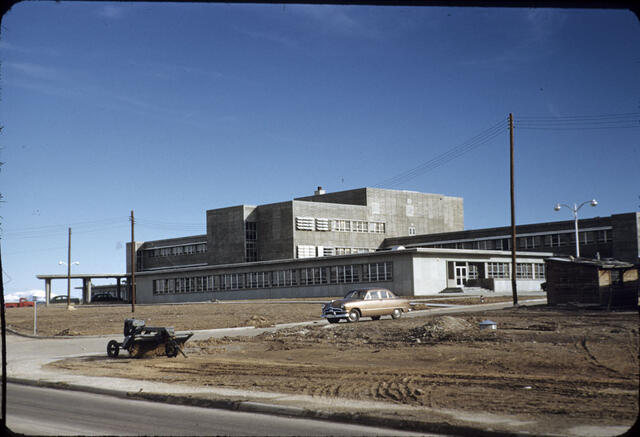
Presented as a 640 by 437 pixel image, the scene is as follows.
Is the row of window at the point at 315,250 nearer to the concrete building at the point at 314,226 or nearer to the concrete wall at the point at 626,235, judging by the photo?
the concrete building at the point at 314,226

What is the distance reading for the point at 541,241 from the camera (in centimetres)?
8369

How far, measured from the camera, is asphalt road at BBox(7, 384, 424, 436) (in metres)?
9.38

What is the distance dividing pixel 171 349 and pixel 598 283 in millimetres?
24566

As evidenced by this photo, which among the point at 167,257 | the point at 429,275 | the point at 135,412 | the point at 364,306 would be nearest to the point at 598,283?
the point at 364,306

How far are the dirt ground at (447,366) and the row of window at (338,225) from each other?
193 feet

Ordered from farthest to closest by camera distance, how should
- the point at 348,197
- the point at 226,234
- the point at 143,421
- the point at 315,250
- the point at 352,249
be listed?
the point at 348,197 < the point at 226,234 < the point at 352,249 < the point at 315,250 < the point at 143,421

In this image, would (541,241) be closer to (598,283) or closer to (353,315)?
(598,283)

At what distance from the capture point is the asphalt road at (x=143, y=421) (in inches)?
369

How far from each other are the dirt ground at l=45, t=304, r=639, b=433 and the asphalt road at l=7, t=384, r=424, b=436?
7.04 ft

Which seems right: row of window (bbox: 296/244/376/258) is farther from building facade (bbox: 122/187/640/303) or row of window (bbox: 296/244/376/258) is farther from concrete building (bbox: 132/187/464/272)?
building facade (bbox: 122/187/640/303)

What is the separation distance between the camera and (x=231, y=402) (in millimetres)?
11820

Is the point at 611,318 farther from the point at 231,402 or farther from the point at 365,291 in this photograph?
the point at 231,402

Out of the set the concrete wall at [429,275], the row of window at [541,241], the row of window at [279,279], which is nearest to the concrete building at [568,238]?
the row of window at [541,241]

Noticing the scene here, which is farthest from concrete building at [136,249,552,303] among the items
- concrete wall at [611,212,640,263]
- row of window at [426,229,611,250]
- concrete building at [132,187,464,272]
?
concrete wall at [611,212,640,263]
